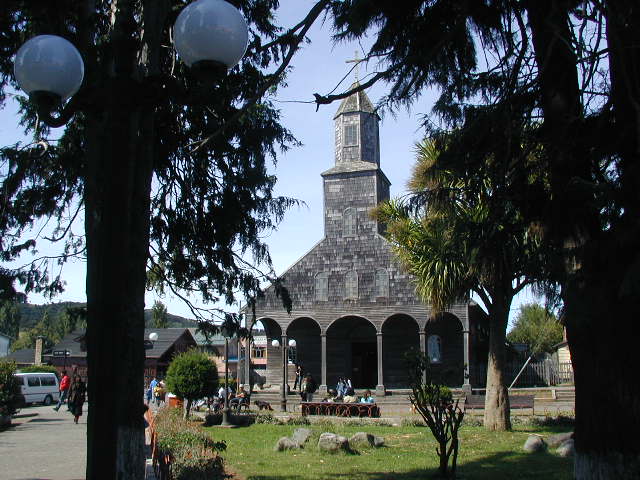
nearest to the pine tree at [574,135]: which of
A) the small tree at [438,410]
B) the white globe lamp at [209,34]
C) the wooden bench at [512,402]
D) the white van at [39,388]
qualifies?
the white globe lamp at [209,34]

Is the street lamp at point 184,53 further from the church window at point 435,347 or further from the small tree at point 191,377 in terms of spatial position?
the church window at point 435,347

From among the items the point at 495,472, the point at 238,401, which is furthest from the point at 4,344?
the point at 495,472

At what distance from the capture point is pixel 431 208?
889 centimetres

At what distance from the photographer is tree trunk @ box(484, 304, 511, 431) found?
16578 mm

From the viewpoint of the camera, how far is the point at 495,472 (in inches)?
408

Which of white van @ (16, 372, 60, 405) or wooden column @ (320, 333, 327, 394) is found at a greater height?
wooden column @ (320, 333, 327, 394)

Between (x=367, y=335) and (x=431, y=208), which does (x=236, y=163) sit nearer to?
(x=431, y=208)

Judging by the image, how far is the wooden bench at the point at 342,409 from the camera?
2245cm

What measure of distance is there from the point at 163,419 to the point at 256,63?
8.49 meters

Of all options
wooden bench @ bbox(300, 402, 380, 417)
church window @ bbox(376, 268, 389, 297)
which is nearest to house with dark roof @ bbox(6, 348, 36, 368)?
church window @ bbox(376, 268, 389, 297)

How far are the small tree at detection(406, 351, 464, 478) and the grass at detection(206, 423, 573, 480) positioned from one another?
0.36 meters

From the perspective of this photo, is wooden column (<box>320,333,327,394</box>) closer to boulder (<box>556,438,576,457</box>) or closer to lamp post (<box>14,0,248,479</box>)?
boulder (<box>556,438,576,457</box>)

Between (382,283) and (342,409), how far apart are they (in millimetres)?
10845

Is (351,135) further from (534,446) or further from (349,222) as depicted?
(534,446)
